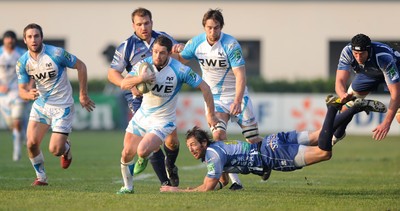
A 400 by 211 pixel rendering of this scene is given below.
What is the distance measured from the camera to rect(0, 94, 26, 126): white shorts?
20500 mm

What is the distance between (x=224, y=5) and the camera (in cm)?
4209

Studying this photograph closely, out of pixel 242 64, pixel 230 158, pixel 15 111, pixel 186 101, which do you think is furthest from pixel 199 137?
pixel 186 101

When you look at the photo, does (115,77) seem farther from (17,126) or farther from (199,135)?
(17,126)

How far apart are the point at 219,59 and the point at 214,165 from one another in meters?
1.91

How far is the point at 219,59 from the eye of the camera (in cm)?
1356

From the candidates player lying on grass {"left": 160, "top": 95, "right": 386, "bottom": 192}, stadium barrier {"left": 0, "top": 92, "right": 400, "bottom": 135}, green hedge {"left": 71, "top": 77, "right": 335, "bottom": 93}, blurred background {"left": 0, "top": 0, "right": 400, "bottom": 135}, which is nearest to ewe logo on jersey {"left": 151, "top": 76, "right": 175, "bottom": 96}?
player lying on grass {"left": 160, "top": 95, "right": 386, "bottom": 192}

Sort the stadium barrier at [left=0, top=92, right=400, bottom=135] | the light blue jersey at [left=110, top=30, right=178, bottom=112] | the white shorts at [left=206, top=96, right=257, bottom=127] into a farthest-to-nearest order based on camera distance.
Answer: the stadium barrier at [left=0, top=92, right=400, bottom=135]
the white shorts at [left=206, top=96, right=257, bottom=127]
the light blue jersey at [left=110, top=30, right=178, bottom=112]

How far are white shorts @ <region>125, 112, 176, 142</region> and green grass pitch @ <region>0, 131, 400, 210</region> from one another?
2.63 ft

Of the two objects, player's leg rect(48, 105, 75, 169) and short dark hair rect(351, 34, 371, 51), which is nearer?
short dark hair rect(351, 34, 371, 51)

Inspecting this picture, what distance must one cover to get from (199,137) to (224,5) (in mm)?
29973

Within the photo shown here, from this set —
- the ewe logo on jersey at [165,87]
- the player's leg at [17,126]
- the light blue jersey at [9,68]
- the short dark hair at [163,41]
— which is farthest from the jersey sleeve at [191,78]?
the light blue jersey at [9,68]

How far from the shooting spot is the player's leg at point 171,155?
43.2 ft

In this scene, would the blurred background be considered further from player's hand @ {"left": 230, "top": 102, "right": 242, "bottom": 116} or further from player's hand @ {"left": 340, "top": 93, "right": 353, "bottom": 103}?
player's hand @ {"left": 340, "top": 93, "right": 353, "bottom": 103}

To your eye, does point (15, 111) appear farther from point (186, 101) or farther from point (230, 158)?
point (186, 101)
